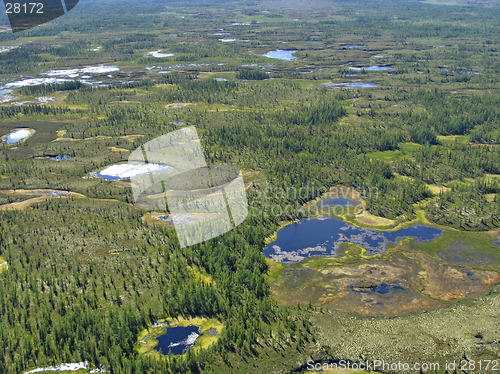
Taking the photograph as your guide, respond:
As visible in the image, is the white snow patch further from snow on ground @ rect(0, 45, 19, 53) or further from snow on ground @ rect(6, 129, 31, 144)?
snow on ground @ rect(0, 45, 19, 53)

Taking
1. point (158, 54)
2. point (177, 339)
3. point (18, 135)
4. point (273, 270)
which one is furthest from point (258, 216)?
point (158, 54)

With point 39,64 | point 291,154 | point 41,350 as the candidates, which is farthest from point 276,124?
point 39,64

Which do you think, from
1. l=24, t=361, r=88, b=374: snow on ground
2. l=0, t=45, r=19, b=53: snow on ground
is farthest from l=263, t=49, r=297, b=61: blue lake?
l=24, t=361, r=88, b=374: snow on ground

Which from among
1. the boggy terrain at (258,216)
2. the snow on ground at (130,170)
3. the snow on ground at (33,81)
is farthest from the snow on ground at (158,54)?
the snow on ground at (130,170)

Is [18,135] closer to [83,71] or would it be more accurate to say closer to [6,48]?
[83,71]

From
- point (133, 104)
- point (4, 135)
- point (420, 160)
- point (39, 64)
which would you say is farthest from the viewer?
point (39, 64)

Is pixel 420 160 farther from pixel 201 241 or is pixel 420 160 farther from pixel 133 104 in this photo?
pixel 133 104
